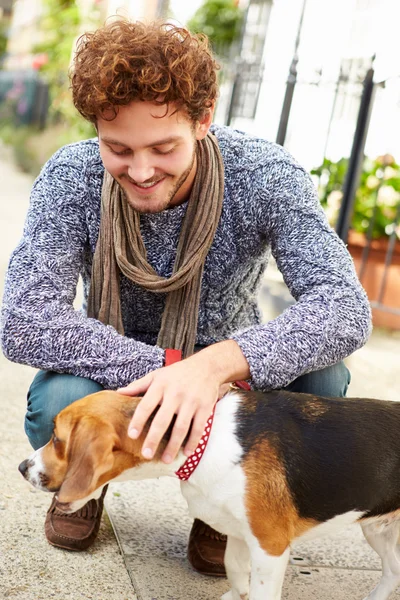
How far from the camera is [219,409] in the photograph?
261 cm

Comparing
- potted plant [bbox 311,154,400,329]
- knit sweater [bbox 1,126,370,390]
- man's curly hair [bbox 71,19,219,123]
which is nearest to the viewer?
man's curly hair [bbox 71,19,219,123]

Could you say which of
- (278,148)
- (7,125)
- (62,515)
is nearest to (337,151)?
(278,148)

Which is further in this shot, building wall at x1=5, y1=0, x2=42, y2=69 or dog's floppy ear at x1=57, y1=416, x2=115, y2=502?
building wall at x1=5, y1=0, x2=42, y2=69

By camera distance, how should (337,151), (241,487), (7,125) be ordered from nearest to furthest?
(241,487), (337,151), (7,125)

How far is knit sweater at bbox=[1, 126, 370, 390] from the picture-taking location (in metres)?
2.78

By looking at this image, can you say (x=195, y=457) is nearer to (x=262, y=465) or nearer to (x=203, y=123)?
(x=262, y=465)

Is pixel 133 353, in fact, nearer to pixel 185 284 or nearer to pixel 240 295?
pixel 185 284

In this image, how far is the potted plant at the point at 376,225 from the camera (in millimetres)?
7270

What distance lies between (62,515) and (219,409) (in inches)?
36.6

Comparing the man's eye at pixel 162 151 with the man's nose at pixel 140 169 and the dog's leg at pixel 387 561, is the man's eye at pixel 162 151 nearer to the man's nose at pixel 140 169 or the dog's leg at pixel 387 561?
the man's nose at pixel 140 169

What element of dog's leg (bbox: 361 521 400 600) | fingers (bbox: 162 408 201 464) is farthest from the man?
dog's leg (bbox: 361 521 400 600)

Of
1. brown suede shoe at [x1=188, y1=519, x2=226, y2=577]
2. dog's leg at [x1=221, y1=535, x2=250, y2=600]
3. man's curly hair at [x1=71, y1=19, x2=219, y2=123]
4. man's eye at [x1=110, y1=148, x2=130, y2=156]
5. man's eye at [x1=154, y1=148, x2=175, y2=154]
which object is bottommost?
brown suede shoe at [x1=188, y1=519, x2=226, y2=577]

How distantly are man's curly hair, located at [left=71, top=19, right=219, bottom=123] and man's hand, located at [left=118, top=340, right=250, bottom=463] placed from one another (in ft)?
2.88

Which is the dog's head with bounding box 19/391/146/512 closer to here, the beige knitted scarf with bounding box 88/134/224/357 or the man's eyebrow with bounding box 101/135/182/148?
the beige knitted scarf with bounding box 88/134/224/357
